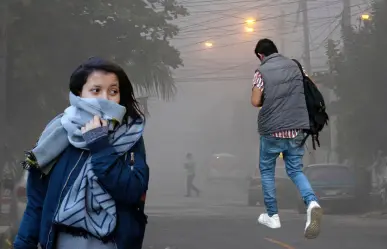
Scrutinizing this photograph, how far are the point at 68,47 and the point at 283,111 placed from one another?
1571cm

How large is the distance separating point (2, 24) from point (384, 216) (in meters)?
9.74

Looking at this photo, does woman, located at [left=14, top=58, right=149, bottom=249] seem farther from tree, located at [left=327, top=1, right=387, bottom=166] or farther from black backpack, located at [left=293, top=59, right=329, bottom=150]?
tree, located at [left=327, top=1, right=387, bottom=166]

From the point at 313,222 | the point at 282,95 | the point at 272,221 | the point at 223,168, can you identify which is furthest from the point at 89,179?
the point at 223,168

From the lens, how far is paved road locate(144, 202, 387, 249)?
38.8 feet

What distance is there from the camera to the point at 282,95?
6422 millimetres

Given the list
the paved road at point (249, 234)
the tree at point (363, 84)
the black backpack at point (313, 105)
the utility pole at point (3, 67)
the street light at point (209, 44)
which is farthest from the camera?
the street light at point (209, 44)

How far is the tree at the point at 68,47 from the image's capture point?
791 inches

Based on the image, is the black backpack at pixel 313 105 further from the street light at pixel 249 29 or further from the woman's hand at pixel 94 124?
the street light at pixel 249 29

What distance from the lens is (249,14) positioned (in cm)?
3631

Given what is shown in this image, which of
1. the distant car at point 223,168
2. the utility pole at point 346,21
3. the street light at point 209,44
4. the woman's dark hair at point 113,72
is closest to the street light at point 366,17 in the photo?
the utility pole at point 346,21

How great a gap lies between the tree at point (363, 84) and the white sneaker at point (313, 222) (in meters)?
16.5

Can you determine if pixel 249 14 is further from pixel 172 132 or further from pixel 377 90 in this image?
pixel 172 132

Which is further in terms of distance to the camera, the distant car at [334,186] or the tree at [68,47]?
the distant car at [334,186]

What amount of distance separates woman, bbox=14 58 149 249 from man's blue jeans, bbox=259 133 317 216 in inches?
131
